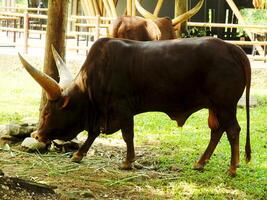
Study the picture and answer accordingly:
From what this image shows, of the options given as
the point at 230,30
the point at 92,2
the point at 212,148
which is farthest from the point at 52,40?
the point at 230,30

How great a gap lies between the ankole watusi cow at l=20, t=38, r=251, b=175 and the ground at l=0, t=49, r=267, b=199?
0.24 meters

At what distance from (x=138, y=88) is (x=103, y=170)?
958 millimetres

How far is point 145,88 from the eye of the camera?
20.3 ft

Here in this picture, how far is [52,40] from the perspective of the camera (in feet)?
23.6

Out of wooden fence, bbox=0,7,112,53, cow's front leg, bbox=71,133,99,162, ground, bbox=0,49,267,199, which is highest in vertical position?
wooden fence, bbox=0,7,112,53

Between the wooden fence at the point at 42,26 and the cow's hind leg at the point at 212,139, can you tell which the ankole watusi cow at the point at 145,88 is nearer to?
the cow's hind leg at the point at 212,139

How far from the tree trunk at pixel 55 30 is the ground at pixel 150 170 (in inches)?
41.9

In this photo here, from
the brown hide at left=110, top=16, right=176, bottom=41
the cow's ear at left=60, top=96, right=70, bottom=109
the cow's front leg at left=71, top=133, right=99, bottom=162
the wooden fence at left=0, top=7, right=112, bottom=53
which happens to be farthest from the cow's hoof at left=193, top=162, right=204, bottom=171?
the wooden fence at left=0, top=7, right=112, bottom=53

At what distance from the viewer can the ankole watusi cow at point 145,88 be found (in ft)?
19.7

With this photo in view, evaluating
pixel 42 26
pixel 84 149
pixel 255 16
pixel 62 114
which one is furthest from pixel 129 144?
pixel 255 16

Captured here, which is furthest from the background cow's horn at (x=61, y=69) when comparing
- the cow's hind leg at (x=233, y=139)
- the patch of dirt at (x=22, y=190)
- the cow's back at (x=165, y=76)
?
the patch of dirt at (x=22, y=190)

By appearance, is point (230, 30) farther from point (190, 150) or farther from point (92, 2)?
point (190, 150)

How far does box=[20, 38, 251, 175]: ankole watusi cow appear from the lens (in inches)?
236

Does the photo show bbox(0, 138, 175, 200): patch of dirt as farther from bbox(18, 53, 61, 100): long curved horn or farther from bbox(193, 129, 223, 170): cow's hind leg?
bbox(18, 53, 61, 100): long curved horn
